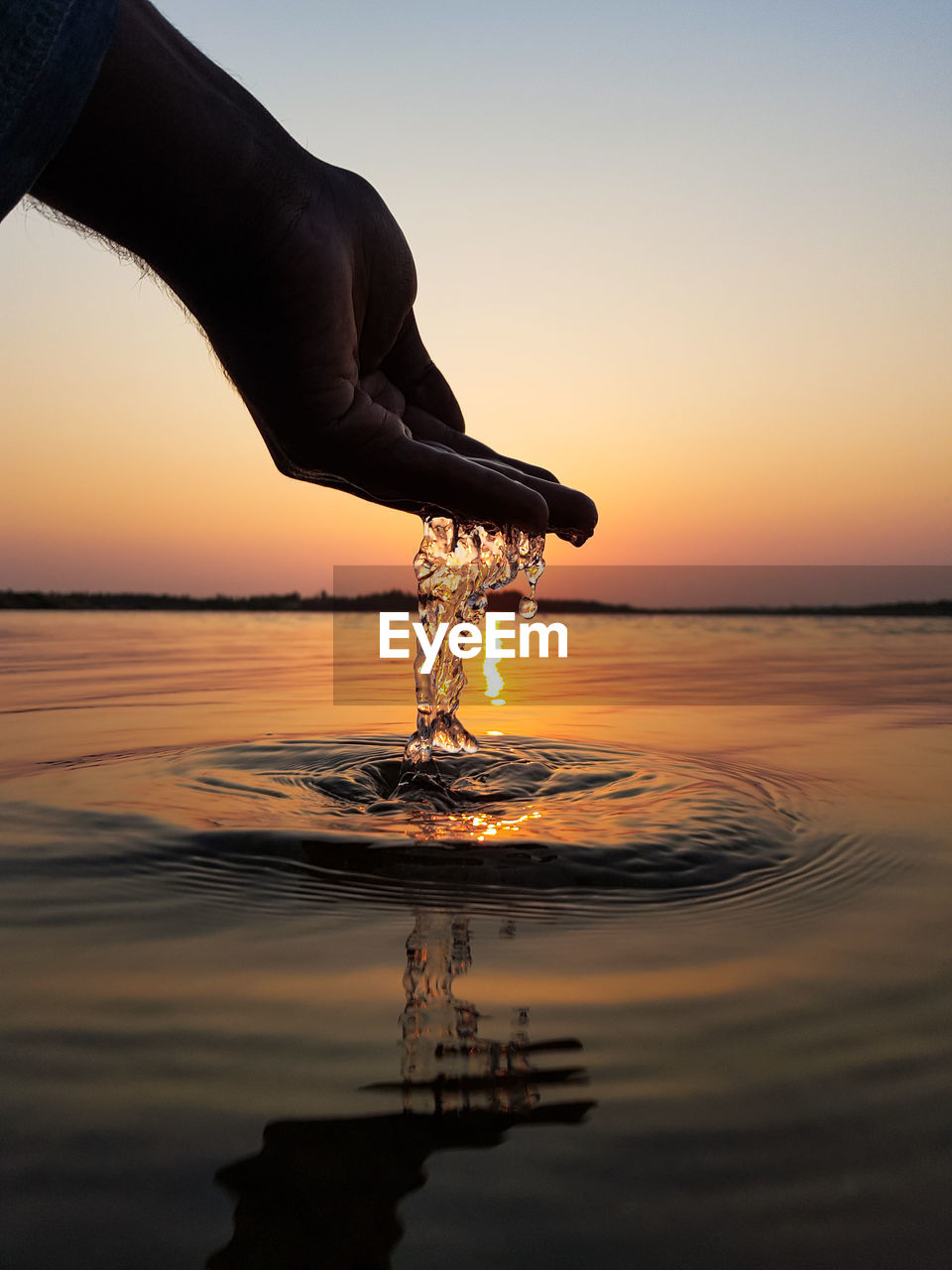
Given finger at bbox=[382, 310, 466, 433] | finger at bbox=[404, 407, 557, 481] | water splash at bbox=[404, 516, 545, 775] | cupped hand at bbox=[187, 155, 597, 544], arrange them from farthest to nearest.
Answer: water splash at bbox=[404, 516, 545, 775], finger at bbox=[404, 407, 557, 481], finger at bbox=[382, 310, 466, 433], cupped hand at bbox=[187, 155, 597, 544]

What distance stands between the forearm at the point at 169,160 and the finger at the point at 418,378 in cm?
68

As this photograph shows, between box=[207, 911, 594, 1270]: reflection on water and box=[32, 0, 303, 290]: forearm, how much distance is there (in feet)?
4.36

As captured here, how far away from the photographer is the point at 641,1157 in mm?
1160

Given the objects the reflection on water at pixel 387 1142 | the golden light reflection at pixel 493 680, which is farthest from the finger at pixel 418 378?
the golden light reflection at pixel 493 680

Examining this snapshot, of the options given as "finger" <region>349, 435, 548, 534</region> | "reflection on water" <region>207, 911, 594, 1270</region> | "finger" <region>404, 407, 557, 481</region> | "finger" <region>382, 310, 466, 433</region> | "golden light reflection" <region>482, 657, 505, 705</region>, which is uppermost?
"finger" <region>382, 310, 466, 433</region>

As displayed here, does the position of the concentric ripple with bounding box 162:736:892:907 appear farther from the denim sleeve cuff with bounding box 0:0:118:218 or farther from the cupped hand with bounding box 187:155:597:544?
the denim sleeve cuff with bounding box 0:0:118:218

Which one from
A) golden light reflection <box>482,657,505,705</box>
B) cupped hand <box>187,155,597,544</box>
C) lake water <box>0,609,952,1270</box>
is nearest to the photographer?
lake water <box>0,609,952,1270</box>

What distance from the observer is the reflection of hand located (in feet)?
4.16

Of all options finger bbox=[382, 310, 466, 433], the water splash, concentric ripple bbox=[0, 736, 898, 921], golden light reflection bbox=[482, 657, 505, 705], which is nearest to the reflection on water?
concentric ripple bbox=[0, 736, 898, 921]

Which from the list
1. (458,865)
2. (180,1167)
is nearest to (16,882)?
(458,865)

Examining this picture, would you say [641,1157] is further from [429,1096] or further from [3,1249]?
[3,1249]

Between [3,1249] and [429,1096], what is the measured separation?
54 cm

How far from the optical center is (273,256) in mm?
1548

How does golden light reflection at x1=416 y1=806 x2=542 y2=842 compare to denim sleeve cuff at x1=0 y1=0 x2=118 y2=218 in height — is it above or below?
below
